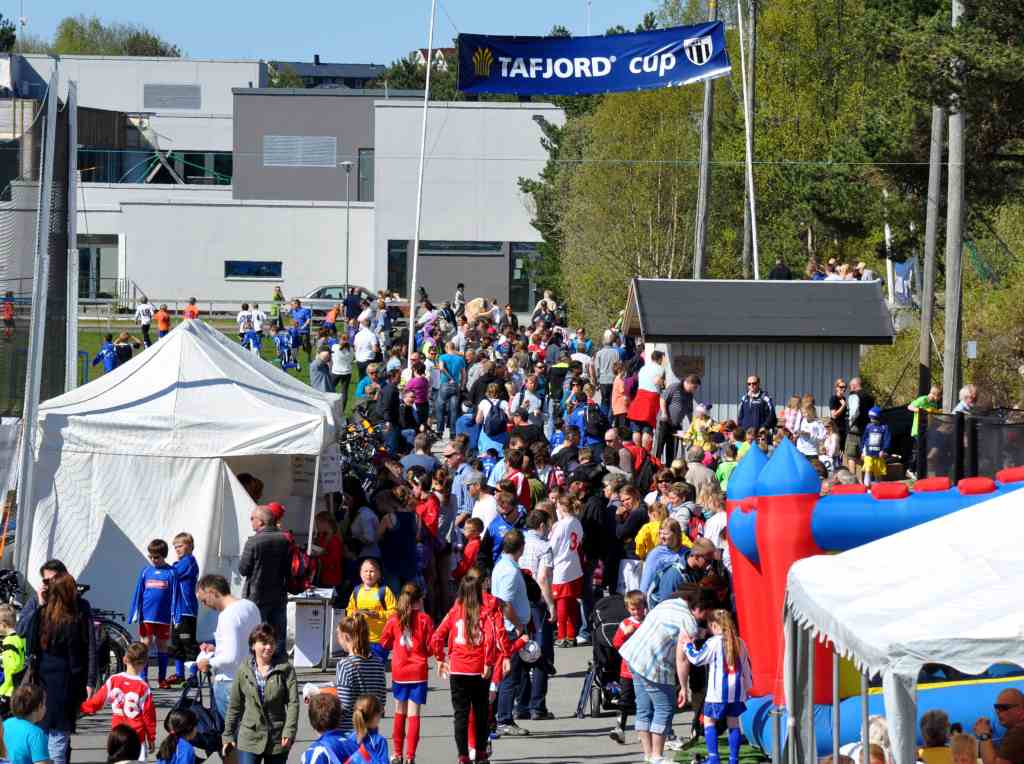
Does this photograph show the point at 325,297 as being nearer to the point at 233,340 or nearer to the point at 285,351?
the point at 285,351

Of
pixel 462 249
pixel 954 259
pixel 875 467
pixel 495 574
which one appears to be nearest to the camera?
pixel 495 574

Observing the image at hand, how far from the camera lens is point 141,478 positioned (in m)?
15.7

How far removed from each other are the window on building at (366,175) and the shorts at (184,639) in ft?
186

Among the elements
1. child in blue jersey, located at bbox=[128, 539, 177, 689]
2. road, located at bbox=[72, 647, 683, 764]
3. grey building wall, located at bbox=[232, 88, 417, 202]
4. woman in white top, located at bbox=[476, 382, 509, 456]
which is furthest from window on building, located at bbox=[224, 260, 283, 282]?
road, located at bbox=[72, 647, 683, 764]

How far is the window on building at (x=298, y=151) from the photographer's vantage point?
6938 cm

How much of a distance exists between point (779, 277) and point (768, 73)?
60.7ft

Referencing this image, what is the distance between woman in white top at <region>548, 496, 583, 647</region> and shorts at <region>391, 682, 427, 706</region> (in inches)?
148

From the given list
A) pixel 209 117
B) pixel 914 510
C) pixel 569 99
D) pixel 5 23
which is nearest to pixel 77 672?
pixel 914 510

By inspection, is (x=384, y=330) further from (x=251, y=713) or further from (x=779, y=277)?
(x=251, y=713)

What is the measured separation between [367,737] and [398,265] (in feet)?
180

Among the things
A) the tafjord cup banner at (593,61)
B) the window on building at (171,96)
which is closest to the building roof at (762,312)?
the tafjord cup banner at (593,61)

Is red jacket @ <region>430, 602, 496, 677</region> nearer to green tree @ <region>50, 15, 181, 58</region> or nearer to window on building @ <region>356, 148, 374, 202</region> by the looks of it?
window on building @ <region>356, 148, 374, 202</region>

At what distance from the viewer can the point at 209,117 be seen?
7631 cm

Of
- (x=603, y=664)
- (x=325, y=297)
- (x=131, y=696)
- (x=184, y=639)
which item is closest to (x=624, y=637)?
(x=603, y=664)
